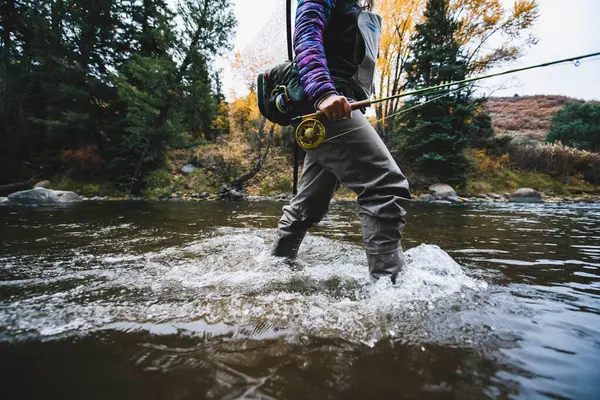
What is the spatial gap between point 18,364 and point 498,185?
56.1 feet

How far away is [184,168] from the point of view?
1546cm

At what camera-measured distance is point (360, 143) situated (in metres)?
1.65

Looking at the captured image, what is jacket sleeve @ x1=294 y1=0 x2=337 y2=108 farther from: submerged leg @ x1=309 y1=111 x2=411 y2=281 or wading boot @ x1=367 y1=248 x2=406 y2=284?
wading boot @ x1=367 y1=248 x2=406 y2=284

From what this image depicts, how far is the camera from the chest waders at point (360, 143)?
64.2 inches

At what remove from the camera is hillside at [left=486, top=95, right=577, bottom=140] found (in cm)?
2822

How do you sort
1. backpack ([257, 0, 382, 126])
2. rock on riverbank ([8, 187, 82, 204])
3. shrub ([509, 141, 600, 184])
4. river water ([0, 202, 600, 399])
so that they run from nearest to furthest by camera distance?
river water ([0, 202, 600, 399]), backpack ([257, 0, 382, 126]), rock on riverbank ([8, 187, 82, 204]), shrub ([509, 141, 600, 184])

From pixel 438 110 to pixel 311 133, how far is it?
14.1m

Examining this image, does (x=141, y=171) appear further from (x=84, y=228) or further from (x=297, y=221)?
(x=297, y=221)

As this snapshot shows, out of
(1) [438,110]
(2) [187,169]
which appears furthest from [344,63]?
(2) [187,169]

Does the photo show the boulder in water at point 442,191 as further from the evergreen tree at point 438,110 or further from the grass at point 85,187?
the grass at point 85,187

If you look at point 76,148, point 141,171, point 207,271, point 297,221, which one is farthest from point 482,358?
point 76,148

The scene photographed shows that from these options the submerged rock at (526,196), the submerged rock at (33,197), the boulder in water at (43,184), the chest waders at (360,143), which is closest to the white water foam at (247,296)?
the chest waders at (360,143)

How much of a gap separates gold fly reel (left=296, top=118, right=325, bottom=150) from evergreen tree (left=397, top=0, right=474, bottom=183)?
12.5m

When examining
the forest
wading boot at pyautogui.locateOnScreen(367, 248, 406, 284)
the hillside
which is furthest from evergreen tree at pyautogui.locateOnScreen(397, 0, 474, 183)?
the hillside
